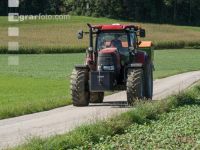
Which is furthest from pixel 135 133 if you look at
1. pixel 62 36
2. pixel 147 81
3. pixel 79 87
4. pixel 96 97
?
pixel 62 36

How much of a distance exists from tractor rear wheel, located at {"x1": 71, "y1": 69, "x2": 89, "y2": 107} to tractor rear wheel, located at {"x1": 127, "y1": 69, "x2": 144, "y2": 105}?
5.94 feet

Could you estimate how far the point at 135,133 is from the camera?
13.5m

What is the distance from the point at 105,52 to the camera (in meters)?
21.3

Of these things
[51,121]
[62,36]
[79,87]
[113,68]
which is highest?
[113,68]

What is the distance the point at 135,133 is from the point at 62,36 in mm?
80933

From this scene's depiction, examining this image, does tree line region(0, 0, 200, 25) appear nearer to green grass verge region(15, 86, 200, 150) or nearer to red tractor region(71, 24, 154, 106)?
red tractor region(71, 24, 154, 106)

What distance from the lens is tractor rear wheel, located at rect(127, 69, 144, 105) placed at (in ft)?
67.7

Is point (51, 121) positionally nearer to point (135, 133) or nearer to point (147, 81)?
point (135, 133)

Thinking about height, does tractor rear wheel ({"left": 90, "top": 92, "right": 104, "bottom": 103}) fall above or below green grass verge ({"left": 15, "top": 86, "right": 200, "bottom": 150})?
below

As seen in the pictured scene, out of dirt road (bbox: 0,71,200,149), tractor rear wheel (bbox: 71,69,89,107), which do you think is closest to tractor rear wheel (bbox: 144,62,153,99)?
dirt road (bbox: 0,71,200,149)

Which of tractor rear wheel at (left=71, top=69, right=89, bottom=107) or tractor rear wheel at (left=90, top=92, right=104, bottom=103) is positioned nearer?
tractor rear wheel at (left=71, top=69, right=89, bottom=107)

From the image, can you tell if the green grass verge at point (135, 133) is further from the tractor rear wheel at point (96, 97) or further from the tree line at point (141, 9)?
the tree line at point (141, 9)

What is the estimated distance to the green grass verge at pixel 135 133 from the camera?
38.6ft

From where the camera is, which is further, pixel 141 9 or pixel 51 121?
pixel 141 9
